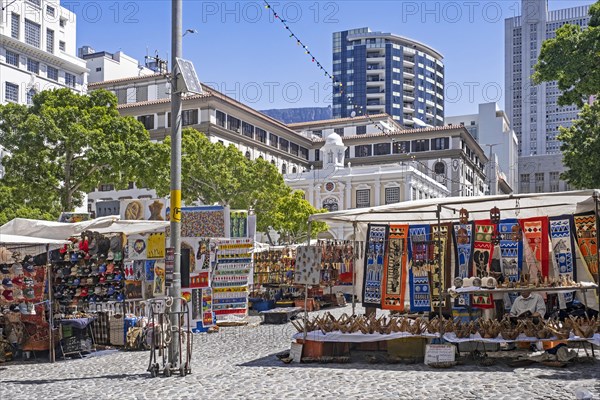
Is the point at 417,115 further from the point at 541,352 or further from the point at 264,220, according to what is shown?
the point at 541,352

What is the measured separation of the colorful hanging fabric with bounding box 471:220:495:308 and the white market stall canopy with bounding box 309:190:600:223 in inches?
19.9

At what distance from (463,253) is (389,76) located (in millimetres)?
113618

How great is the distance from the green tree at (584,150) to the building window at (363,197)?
32793 millimetres

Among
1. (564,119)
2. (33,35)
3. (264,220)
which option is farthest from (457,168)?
(564,119)

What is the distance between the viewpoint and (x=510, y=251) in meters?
13.7

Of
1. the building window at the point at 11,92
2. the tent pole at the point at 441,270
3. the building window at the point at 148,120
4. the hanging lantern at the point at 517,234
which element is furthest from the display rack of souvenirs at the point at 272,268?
the building window at the point at 148,120

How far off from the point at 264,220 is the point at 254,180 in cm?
266

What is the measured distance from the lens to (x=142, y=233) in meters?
17.3

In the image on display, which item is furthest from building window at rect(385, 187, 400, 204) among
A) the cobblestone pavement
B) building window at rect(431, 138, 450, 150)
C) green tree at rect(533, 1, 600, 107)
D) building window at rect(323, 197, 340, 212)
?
the cobblestone pavement

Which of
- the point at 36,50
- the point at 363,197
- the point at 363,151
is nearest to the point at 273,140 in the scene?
the point at 363,151

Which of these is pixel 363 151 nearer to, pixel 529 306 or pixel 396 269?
pixel 396 269

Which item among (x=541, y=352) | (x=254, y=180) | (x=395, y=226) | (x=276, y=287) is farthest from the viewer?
(x=254, y=180)

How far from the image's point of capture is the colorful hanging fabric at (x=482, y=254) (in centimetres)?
1370

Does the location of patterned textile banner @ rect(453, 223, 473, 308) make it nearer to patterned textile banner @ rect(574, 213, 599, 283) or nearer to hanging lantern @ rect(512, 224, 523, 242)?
hanging lantern @ rect(512, 224, 523, 242)
